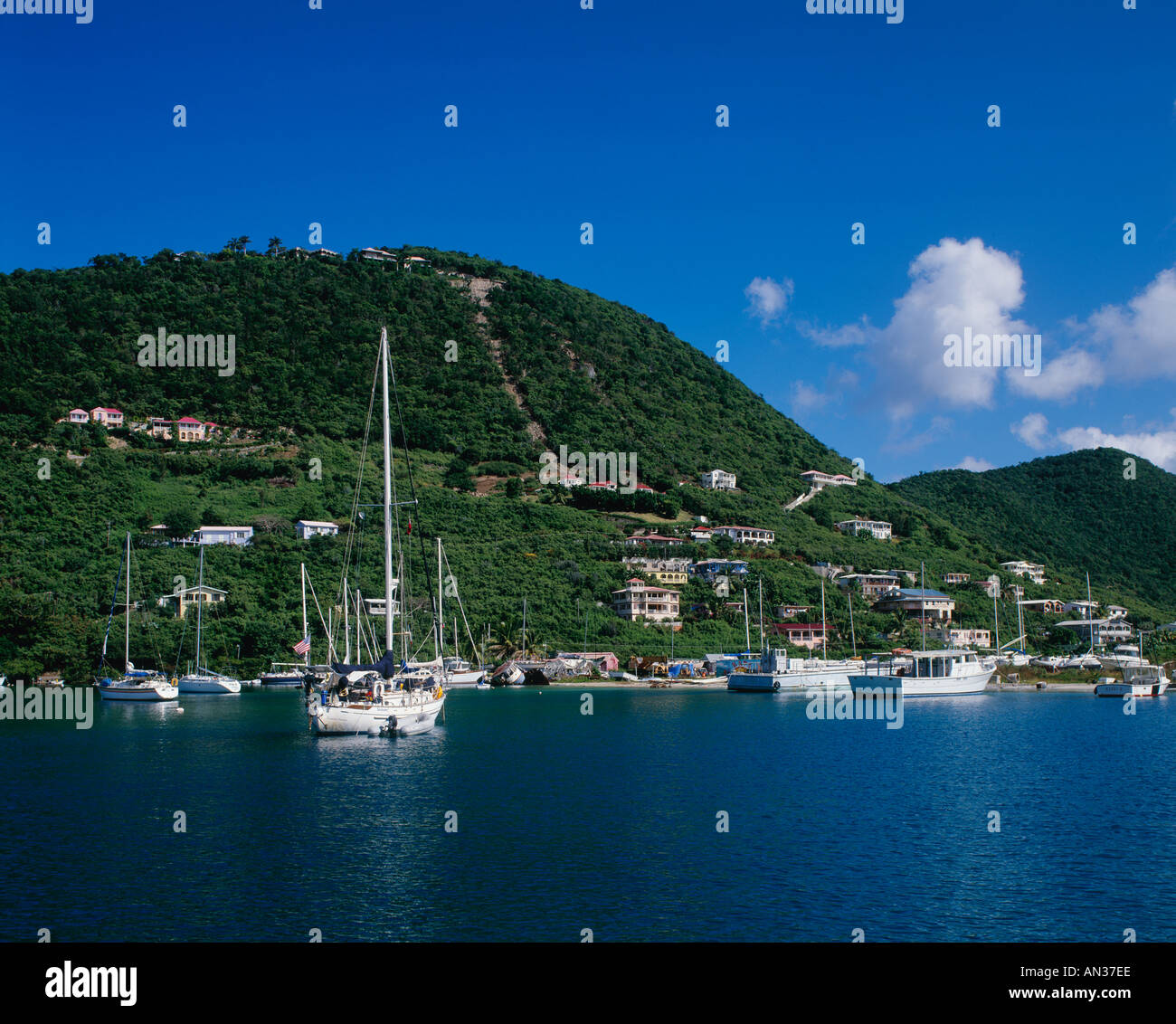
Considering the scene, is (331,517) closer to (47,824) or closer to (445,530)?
(445,530)

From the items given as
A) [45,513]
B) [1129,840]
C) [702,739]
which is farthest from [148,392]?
[1129,840]

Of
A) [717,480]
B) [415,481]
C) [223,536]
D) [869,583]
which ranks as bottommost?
[869,583]

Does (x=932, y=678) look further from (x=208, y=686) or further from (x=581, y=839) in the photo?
(x=581, y=839)

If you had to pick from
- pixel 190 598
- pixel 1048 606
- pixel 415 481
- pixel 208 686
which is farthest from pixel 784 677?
pixel 1048 606

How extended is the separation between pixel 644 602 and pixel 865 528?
54692 millimetres

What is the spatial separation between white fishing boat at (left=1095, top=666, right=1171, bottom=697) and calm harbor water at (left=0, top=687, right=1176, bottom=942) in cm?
3558

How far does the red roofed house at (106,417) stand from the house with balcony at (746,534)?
257 ft

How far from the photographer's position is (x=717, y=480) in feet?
511

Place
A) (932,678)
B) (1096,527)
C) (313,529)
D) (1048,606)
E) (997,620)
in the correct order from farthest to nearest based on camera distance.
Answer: (1096,527)
(1048,606)
(997,620)
(313,529)
(932,678)

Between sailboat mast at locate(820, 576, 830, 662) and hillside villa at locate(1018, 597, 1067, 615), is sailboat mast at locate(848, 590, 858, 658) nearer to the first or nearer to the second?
sailboat mast at locate(820, 576, 830, 662)

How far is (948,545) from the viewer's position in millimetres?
151750
